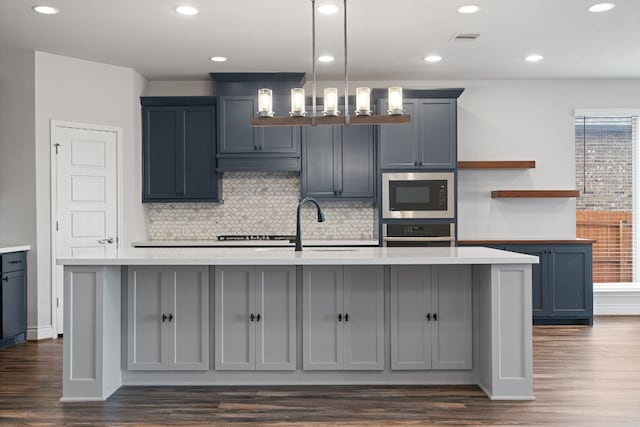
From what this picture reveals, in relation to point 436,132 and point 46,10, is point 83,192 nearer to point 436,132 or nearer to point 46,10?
point 46,10

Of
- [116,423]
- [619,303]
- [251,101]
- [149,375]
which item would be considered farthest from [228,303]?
[619,303]

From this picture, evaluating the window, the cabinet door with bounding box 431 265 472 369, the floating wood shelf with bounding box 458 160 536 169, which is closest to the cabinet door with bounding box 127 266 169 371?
the cabinet door with bounding box 431 265 472 369

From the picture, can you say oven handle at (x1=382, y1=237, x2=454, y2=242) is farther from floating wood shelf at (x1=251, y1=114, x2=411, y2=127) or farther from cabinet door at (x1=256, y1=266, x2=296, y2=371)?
cabinet door at (x1=256, y1=266, x2=296, y2=371)

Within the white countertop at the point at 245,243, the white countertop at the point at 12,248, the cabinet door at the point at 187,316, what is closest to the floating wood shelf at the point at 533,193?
the white countertop at the point at 245,243

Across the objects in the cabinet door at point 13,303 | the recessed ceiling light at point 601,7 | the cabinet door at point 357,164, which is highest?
the recessed ceiling light at point 601,7

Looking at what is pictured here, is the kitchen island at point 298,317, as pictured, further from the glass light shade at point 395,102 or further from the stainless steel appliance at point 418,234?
the stainless steel appliance at point 418,234

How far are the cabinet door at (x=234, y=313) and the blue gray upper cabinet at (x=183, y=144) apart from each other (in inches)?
106

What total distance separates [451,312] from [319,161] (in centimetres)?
284

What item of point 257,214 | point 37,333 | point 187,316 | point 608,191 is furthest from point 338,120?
point 608,191

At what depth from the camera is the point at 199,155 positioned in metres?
6.50

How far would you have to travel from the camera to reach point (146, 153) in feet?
21.3

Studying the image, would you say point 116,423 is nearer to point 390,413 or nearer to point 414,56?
point 390,413

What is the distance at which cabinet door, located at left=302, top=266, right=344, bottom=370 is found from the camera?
12.9 feet

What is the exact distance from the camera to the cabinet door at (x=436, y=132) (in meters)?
6.31
